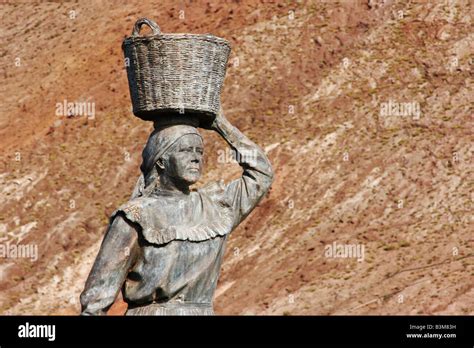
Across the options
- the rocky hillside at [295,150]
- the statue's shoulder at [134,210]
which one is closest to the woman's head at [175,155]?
the statue's shoulder at [134,210]

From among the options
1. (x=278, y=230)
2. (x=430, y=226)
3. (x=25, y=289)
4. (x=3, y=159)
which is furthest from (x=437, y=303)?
(x=3, y=159)

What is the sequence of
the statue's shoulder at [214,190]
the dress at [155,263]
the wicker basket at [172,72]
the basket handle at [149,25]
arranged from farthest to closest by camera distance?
the statue's shoulder at [214,190] < the basket handle at [149,25] < the wicker basket at [172,72] < the dress at [155,263]

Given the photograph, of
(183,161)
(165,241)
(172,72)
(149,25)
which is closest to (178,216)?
(165,241)

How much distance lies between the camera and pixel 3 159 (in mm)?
58156

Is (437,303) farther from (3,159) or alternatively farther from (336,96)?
(3,159)

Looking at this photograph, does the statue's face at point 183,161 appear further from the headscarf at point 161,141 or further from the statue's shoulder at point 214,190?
the statue's shoulder at point 214,190

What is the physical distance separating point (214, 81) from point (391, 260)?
33.1 m

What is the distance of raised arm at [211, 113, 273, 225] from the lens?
518 inches

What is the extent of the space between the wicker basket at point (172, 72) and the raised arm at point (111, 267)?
0.91 metres

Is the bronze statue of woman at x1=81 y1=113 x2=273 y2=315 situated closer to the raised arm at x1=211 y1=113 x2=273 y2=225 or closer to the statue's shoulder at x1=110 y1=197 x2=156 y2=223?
the statue's shoulder at x1=110 y1=197 x2=156 y2=223

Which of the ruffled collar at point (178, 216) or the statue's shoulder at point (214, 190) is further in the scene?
the statue's shoulder at point (214, 190)

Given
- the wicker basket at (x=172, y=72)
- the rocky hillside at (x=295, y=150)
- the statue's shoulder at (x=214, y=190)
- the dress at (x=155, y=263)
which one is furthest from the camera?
the rocky hillside at (x=295, y=150)

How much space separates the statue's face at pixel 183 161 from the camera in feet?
42.1

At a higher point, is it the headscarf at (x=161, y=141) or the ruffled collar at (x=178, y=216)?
the headscarf at (x=161, y=141)
